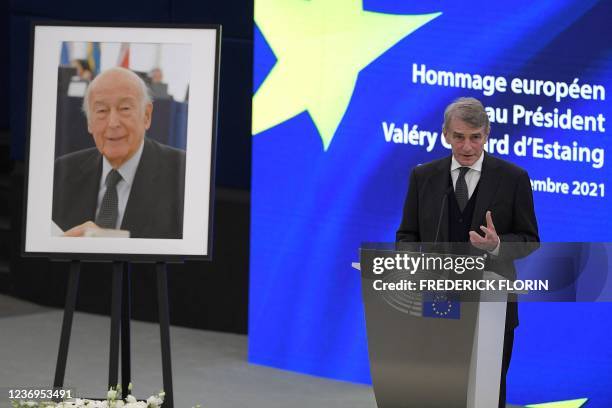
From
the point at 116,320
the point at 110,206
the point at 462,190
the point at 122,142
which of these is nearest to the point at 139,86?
the point at 122,142

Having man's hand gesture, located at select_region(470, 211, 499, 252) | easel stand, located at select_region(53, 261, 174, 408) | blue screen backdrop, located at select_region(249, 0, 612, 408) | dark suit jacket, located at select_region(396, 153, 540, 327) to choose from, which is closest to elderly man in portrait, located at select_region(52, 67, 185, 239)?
easel stand, located at select_region(53, 261, 174, 408)

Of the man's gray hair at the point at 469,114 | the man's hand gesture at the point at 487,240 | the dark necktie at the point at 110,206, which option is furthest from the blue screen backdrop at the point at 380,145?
the man's hand gesture at the point at 487,240

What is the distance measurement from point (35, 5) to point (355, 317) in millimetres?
3329

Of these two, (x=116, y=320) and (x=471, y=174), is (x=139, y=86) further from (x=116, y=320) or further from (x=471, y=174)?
(x=471, y=174)

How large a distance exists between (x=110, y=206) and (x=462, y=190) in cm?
130

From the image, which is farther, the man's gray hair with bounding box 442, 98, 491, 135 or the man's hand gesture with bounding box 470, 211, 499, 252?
the man's gray hair with bounding box 442, 98, 491, 135

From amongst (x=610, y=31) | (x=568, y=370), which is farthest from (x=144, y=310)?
(x=610, y=31)

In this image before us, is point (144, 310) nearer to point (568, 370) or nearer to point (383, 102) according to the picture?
point (383, 102)

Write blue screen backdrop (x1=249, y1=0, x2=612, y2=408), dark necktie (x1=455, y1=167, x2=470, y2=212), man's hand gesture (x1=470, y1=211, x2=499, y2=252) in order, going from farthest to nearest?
blue screen backdrop (x1=249, y1=0, x2=612, y2=408) → dark necktie (x1=455, y1=167, x2=470, y2=212) → man's hand gesture (x1=470, y1=211, x2=499, y2=252)

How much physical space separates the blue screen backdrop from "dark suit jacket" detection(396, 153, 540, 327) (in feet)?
4.55

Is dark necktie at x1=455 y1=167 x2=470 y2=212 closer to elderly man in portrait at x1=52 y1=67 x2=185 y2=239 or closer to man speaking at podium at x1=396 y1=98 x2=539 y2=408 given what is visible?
man speaking at podium at x1=396 y1=98 x2=539 y2=408

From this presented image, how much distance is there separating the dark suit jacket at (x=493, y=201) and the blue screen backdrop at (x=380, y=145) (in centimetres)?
139

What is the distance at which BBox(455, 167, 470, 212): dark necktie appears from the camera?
11.6ft

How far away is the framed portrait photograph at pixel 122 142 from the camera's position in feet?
13.3
